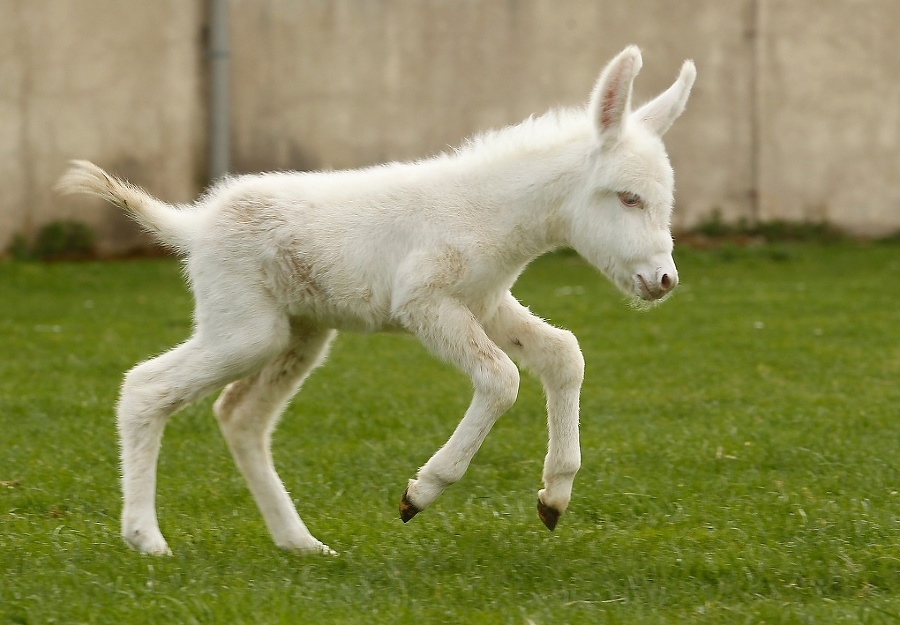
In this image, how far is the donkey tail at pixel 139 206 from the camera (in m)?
5.51

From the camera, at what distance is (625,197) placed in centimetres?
496

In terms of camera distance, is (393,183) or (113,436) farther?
(113,436)

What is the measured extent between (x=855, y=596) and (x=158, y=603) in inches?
91.2

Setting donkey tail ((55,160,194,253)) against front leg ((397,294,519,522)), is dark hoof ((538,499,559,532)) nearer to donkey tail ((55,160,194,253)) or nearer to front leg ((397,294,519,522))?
front leg ((397,294,519,522))

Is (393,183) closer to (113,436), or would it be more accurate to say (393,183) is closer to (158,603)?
(158,603)

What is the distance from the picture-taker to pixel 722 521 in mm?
5559

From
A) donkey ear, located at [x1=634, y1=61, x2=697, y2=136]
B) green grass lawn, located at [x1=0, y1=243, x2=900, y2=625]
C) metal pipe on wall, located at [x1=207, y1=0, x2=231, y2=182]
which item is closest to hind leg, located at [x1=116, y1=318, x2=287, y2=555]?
green grass lawn, located at [x1=0, y1=243, x2=900, y2=625]

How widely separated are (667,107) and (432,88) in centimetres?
1082

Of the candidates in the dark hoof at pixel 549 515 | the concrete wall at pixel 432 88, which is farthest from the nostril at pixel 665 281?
the concrete wall at pixel 432 88

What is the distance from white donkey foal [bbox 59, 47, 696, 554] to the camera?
4.94 m

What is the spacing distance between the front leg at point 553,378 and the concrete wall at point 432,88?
412 inches

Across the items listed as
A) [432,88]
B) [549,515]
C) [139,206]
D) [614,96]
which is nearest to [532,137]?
[614,96]

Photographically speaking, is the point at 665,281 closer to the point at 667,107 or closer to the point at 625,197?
the point at 625,197

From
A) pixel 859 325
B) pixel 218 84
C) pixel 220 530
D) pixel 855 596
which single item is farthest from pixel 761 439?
pixel 218 84
